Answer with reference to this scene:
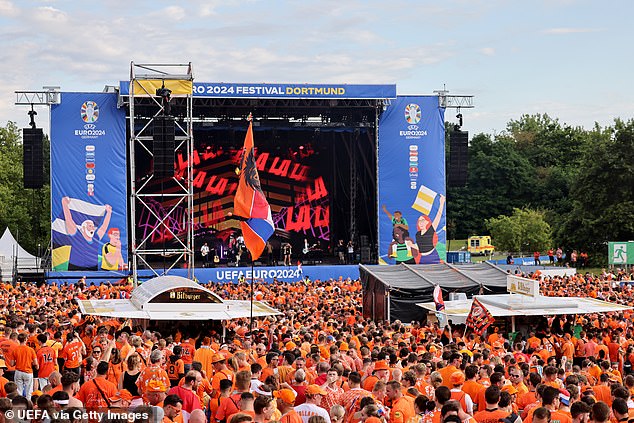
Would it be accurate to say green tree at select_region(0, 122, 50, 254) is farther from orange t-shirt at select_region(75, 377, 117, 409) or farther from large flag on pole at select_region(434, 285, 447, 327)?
orange t-shirt at select_region(75, 377, 117, 409)

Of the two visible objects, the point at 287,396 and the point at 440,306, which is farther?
the point at 440,306

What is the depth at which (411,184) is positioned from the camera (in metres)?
34.2

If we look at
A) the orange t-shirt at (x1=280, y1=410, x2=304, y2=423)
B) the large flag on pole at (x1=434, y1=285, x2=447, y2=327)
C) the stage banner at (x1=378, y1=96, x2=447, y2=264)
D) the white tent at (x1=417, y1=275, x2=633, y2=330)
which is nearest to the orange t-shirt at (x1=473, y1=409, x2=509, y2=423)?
the orange t-shirt at (x1=280, y1=410, x2=304, y2=423)

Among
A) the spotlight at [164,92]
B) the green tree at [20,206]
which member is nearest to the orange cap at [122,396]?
the spotlight at [164,92]

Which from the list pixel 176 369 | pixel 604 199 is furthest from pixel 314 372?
pixel 604 199

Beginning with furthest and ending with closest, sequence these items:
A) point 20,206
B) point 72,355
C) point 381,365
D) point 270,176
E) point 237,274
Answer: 1. point 20,206
2. point 270,176
3. point 237,274
4. point 72,355
5. point 381,365

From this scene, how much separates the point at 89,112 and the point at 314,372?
80.0ft

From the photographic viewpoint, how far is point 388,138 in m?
33.9

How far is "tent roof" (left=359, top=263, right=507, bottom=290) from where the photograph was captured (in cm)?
2062

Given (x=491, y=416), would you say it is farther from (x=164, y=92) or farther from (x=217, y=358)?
(x=164, y=92)

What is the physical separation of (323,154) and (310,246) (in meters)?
3.58

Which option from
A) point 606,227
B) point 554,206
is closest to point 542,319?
point 606,227

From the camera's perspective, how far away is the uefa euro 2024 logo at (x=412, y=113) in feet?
112

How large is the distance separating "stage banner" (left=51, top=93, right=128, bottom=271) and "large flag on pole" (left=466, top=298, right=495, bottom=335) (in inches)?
738
